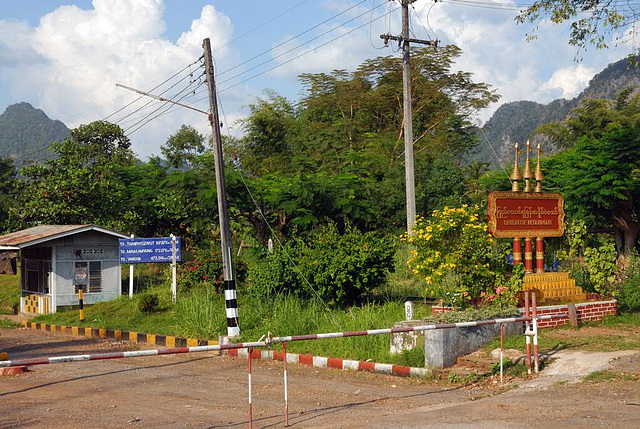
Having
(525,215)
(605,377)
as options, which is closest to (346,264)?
(525,215)

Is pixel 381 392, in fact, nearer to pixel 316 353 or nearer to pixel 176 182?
pixel 316 353

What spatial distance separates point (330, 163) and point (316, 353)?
98.2 feet

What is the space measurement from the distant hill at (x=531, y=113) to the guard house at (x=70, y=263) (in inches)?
2922

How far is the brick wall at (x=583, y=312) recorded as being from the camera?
46.1ft

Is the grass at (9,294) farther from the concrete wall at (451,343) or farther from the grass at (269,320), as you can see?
the concrete wall at (451,343)

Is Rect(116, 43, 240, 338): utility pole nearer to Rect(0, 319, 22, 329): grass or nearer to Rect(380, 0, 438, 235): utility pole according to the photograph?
Rect(380, 0, 438, 235): utility pole

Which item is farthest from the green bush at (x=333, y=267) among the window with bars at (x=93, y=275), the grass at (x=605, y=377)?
the window with bars at (x=93, y=275)

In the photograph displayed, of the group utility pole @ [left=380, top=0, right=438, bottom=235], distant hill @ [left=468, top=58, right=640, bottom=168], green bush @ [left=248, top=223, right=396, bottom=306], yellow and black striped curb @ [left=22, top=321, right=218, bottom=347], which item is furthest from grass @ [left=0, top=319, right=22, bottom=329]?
distant hill @ [left=468, top=58, right=640, bottom=168]

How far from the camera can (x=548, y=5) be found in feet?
54.9

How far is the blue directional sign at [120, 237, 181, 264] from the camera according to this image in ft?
69.6

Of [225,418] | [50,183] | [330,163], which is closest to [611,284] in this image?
[225,418]

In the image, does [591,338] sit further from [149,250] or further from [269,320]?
[149,250]

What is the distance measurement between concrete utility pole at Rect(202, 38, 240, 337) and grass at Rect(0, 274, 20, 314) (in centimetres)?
1419

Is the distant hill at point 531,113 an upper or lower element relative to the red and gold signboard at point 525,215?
upper
